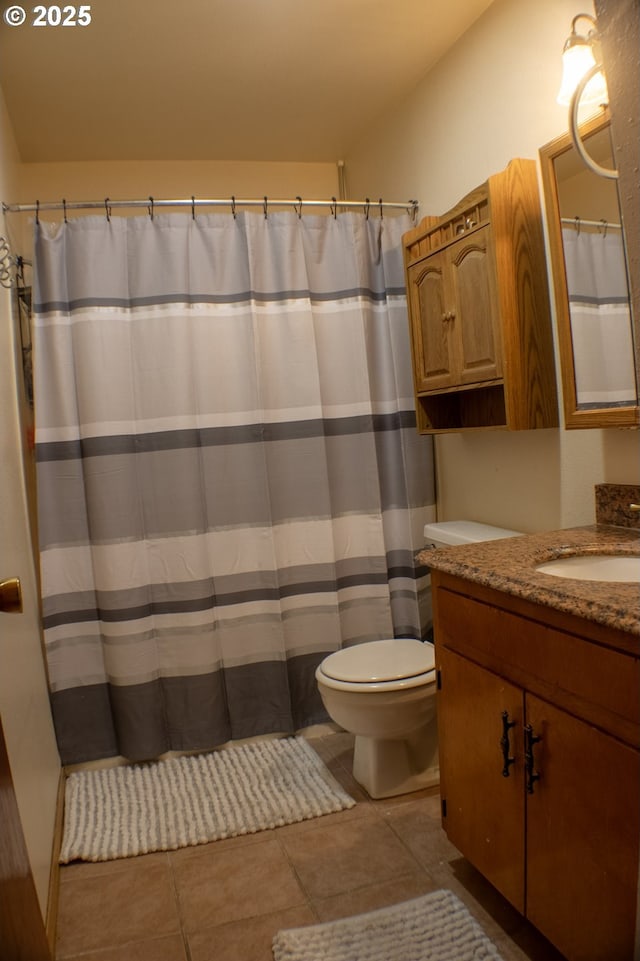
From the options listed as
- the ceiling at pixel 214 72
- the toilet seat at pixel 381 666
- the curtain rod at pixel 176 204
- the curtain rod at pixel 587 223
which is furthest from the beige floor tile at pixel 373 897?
the ceiling at pixel 214 72

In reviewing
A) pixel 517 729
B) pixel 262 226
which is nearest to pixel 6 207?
pixel 262 226

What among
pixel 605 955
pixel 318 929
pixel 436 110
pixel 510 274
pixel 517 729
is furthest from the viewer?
pixel 436 110

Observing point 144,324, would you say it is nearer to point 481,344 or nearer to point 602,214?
point 481,344

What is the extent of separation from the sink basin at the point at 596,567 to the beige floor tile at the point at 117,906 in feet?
4.34

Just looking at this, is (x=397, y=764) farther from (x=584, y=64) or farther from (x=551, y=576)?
(x=584, y=64)

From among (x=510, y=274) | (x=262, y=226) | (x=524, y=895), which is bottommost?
(x=524, y=895)

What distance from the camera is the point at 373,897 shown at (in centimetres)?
178

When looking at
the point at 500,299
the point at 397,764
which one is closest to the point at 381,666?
the point at 397,764

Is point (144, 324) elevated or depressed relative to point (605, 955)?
elevated

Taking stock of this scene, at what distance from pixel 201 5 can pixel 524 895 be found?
254 centimetres

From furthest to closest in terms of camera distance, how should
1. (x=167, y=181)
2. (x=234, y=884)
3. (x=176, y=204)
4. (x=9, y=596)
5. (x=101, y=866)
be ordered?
(x=167, y=181)
(x=176, y=204)
(x=101, y=866)
(x=234, y=884)
(x=9, y=596)

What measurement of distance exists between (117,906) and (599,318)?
203 cm

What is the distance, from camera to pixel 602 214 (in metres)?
1.71

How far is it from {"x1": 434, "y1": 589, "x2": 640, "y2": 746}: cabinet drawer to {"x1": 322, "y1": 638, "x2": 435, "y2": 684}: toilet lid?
1.52 ft
